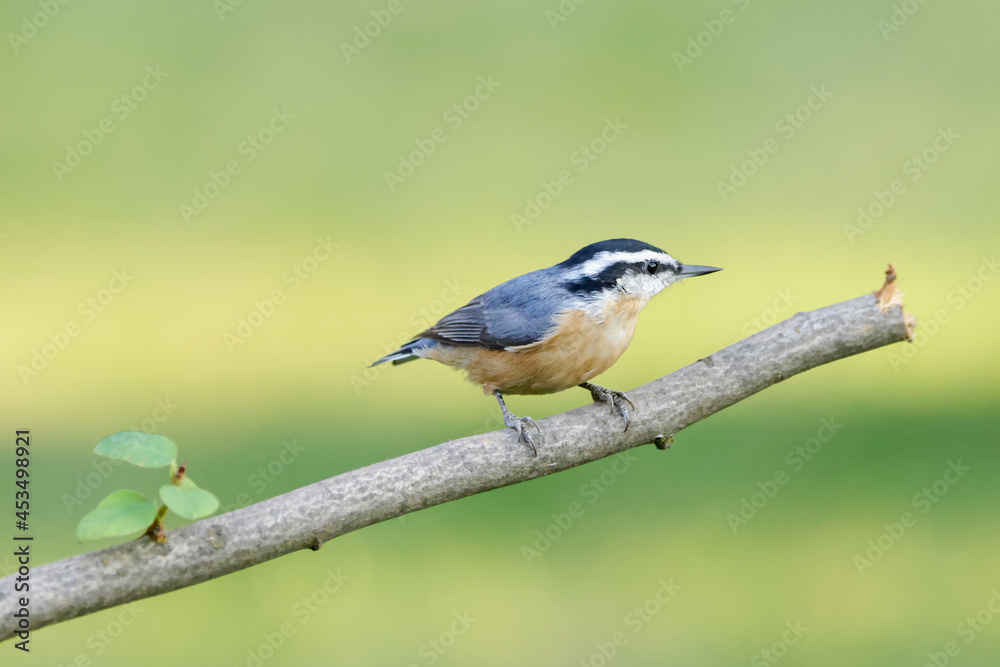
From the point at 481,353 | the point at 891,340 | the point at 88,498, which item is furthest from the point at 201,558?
the point at 88,498

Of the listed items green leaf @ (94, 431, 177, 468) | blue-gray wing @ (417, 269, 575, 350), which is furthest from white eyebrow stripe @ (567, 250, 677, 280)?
green leaf @ (94, 431, 177, 468)

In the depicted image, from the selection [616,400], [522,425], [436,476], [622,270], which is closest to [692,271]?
[622,270]

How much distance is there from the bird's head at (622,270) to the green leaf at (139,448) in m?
1.67

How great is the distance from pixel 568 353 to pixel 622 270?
0.36 m

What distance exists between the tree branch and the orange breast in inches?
9.2

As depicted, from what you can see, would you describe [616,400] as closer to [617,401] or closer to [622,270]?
[617,401]

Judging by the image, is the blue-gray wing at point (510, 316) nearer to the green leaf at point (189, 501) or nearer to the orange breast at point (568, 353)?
the orange breast at point (568, 353)

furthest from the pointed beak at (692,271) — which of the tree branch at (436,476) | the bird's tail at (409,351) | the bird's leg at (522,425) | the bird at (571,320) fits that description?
the bird's tail at (409,351)

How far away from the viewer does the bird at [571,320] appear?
3.30 meters

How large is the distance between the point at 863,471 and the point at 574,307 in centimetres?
298

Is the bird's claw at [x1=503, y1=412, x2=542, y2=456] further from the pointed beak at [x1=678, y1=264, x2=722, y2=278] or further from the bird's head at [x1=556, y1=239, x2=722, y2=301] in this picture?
the pointed beak at [x1=678, y1=264, x2=722, y2=278]

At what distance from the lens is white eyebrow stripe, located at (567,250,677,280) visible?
3.29m

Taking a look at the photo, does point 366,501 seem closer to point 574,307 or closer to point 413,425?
point 574,307

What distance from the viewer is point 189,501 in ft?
6.87
